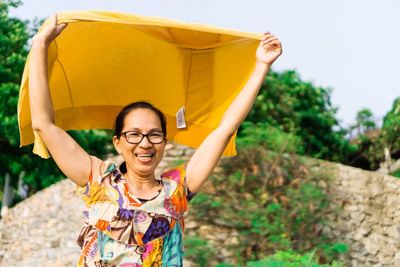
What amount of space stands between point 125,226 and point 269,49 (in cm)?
80

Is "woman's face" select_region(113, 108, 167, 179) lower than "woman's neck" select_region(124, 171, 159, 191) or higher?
higher

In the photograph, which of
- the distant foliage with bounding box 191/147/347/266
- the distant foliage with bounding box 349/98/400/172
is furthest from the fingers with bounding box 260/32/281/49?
the distant foliage with bounding box 349/98/400/172

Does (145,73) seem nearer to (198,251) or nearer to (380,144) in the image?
(198,251)

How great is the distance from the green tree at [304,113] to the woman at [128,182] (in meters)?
15.4

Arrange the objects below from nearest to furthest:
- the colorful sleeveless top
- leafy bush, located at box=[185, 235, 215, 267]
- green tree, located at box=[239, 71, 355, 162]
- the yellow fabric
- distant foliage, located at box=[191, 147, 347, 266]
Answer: the colorful sleeveless top → the yellow fabric → leafy bush, located at box=[185, 235, 215, 267] → distant foliage, located at box=[191, 147, 347, 266] → green tree, located at box=[239, 71, 355, 162]

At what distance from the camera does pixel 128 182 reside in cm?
262

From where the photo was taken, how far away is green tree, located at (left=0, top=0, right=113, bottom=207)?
17.8 metres

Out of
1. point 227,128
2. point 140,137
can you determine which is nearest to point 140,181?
point 140,137

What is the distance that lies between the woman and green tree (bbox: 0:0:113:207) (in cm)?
1497

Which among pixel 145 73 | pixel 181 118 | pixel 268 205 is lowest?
pixel 268 205

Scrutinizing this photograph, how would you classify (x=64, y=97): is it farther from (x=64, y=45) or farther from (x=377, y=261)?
(x=377, y=261)

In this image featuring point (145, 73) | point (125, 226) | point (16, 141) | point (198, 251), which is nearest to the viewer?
point (125, 226)

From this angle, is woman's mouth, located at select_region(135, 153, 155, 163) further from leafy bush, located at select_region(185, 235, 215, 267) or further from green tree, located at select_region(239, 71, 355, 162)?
green tree, located at select_region(239, 71, 355, 162)

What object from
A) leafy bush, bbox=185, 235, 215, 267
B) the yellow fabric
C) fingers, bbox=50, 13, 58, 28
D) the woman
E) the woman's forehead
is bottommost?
leafy bush, bbox=185, 235, 215, 267
